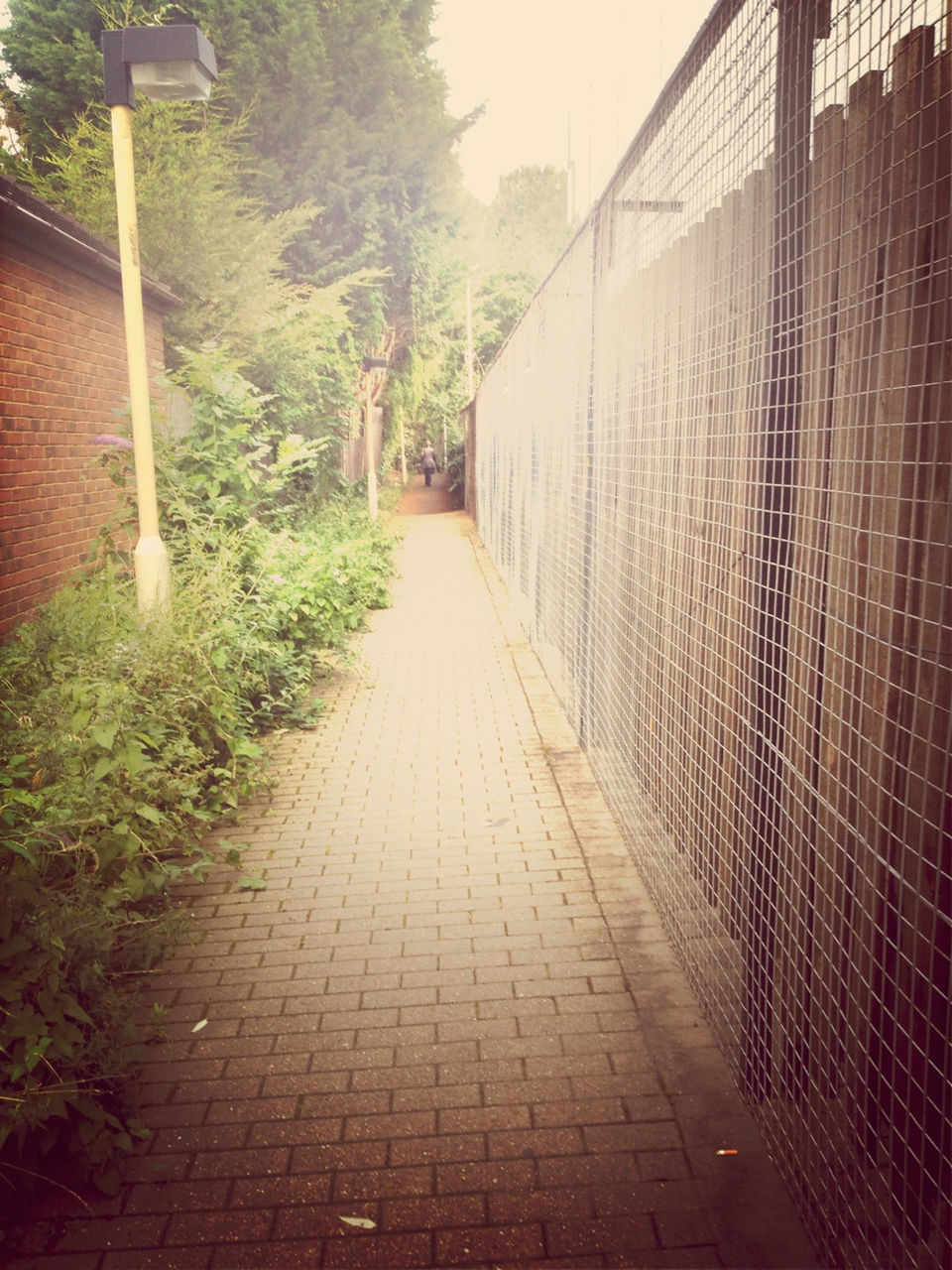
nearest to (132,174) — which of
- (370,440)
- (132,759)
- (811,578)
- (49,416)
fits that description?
(49,416)

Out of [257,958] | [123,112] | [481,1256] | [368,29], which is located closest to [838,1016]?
[481,1256]

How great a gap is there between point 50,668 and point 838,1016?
419 centimetres

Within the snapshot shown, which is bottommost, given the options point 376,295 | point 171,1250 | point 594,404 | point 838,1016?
point 171,1250

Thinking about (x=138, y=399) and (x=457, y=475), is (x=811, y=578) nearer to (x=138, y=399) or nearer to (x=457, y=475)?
(x=138, y=399)

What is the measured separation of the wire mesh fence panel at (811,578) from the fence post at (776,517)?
0.03 feet

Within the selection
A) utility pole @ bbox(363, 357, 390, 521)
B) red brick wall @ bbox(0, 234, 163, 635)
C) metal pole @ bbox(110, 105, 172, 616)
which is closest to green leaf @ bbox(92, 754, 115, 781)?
metal pole @ bbox(110, 105, 172, 616)

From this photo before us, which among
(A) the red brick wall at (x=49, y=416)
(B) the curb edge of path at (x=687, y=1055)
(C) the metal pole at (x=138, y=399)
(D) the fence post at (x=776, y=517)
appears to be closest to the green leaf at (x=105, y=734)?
(B) the curb edge of path at (x=687, y=1055)

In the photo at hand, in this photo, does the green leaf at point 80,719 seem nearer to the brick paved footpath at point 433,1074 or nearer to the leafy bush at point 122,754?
the leafy bush at point 122,754

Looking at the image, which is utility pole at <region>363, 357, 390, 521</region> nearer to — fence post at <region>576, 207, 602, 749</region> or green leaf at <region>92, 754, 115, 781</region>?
fence post at <region>576, 207, 602, 749</region>

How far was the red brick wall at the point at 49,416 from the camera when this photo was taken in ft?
23.6

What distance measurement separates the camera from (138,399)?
6.09 meters

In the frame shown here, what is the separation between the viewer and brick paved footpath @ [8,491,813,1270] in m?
2.35

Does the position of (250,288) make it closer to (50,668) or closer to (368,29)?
(50,668)

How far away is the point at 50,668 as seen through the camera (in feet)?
16.2
